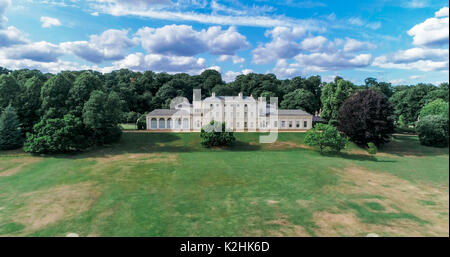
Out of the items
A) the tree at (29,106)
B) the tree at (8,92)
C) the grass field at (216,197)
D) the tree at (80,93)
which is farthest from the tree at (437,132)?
the tree at (8,92)

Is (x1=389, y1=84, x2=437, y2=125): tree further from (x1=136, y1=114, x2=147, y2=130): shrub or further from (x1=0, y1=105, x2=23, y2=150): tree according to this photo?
(x1=0, y1=105, x2=23, y2=150): tree

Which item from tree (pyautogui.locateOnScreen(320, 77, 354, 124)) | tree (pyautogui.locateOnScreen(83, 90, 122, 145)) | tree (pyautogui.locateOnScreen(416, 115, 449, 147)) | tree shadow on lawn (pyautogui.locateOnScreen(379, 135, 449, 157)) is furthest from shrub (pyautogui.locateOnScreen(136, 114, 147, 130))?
tree (pyautogui.locateOnScreen(416, 115, 449, 147))

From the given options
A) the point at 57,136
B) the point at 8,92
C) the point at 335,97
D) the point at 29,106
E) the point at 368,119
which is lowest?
the point at 57,136

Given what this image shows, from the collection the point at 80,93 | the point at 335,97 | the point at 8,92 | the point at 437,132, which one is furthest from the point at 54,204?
the point at 335,97

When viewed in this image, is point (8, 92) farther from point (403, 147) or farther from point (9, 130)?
point (403, 147)
